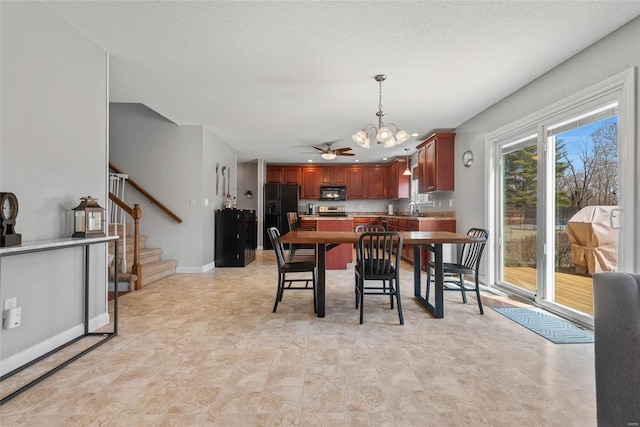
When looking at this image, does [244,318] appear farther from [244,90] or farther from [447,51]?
[447,51]

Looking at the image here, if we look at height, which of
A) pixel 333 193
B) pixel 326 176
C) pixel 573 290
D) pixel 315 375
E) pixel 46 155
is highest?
pixel 326 176

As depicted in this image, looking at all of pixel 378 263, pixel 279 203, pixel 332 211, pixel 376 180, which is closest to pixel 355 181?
pixel 376 180

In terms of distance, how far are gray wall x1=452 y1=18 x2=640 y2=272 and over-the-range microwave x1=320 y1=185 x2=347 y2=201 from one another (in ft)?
10.4

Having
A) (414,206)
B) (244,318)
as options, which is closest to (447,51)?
(244,318)

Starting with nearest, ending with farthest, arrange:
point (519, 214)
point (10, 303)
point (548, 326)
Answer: point (10, 303) → point (548, 326) → point (519, 214)

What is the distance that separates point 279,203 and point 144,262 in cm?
390

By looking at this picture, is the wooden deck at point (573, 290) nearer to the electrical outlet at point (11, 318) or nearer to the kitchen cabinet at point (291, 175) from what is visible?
the electrical outlet at point (11, 318)

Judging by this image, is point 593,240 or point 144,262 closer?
point 593,240

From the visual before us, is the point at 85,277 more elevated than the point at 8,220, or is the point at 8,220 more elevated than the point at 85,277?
the point at 8,220

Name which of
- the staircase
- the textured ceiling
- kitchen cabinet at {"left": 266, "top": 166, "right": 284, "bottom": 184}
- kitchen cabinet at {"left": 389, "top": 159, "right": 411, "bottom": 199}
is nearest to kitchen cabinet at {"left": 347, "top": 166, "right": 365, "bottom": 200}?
kitchen cabinet at {"left": 389, "top": 159, "right": 411, "bottom": 199}

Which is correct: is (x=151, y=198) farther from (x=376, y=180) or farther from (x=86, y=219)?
(x=376, y=180)

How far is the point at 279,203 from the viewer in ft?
26.2

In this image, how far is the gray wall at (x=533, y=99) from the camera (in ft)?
7.43

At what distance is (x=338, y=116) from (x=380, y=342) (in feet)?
10.3
